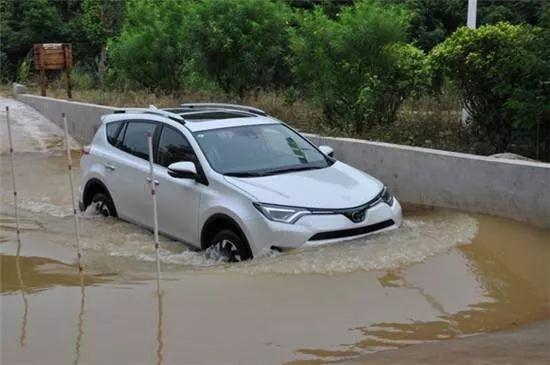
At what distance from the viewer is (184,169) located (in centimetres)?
755

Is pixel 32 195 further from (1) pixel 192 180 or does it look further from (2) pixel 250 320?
(2) pixel 250 320

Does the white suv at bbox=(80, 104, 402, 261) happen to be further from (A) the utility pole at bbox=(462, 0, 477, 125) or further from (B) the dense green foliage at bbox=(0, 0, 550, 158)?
(A) the utility pole at bbox=(462, 0, 477, 125)

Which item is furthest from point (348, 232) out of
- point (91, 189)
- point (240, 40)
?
point (240, 40)

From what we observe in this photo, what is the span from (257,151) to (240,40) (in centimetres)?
688

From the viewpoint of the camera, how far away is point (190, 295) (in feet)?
19.9

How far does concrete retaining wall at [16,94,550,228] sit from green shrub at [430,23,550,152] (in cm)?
99

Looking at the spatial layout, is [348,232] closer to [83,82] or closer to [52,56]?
[52,56]

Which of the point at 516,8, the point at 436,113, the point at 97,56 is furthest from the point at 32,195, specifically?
the point at 97,56

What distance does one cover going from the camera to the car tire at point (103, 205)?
918 centimetres

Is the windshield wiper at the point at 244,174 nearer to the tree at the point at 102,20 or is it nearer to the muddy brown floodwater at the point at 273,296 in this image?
the muddy brown floodwater at the point at 273,296

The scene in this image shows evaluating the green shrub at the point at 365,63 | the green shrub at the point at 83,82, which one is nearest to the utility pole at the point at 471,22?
the green shrub at the point at 365,63

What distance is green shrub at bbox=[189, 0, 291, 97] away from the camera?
1447 cm

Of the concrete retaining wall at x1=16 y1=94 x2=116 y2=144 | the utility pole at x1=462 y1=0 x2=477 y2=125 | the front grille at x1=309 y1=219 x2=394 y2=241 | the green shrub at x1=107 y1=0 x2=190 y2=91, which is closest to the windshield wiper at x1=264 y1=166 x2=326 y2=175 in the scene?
the front grille at x1=309 y1=219 x2=394 y2=241

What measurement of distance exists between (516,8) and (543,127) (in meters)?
12.1
